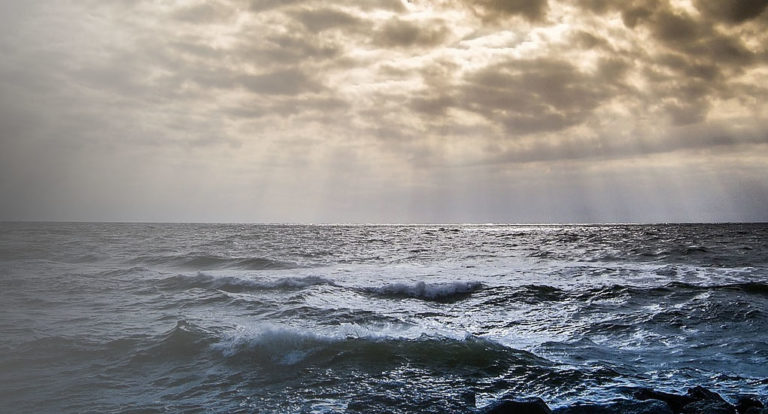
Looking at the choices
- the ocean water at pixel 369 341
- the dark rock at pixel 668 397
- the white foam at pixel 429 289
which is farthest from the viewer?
the white foam at pixel 429 289

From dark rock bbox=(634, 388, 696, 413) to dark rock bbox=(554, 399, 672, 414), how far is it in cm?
13

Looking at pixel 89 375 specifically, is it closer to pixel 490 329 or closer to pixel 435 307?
pixel 490 329

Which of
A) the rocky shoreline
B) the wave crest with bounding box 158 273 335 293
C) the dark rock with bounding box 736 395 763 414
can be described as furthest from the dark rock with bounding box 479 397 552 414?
the wave crest with bounding box 158 273 335 293

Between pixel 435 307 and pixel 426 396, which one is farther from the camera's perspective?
pixel 435 307

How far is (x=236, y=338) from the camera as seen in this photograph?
9273 millimetres

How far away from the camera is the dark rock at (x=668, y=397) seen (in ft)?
18.7

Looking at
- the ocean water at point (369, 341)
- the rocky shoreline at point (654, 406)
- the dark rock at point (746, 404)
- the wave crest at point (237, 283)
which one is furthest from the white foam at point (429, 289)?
the dark rock at point (746, 404)

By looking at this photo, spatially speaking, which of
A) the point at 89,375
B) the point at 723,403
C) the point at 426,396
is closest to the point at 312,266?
the point at 89,375

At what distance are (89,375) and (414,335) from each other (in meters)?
6.22

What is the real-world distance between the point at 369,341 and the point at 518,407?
401cm

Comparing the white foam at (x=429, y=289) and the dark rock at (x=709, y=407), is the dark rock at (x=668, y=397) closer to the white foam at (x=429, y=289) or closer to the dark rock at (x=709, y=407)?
the dark rock at (x=709, y=407)

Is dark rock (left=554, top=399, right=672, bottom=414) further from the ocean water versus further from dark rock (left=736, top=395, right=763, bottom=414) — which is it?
dark rock (left=736, top=395, right=763, bottom=414)

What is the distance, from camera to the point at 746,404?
5.77m

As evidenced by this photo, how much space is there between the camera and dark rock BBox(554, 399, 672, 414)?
5609 millimetres
